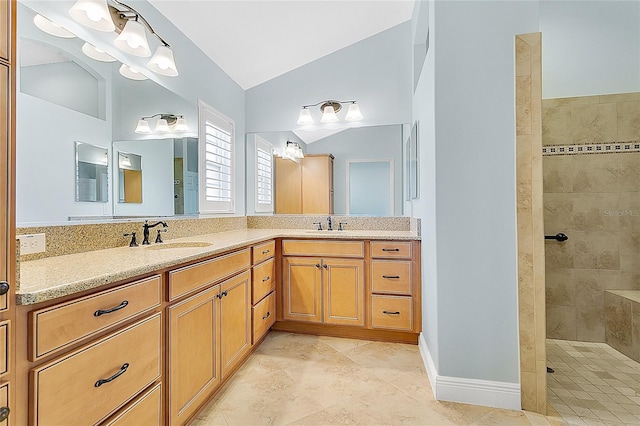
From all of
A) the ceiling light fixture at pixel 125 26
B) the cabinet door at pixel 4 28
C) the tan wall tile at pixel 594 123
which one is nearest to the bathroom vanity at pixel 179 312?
the cabinet door at pixel 4 28

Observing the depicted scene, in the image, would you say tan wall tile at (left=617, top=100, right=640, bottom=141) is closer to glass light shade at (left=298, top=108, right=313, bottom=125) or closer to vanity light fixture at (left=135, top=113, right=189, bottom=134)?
glass light shade at (left=298, top=108, right=313, bottom=125)

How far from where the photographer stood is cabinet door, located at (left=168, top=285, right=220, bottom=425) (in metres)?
1.41

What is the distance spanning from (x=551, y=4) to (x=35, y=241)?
3894 mm

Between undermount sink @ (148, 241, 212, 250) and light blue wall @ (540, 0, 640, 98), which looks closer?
undermount sink @ (148, 241, 212, 250)

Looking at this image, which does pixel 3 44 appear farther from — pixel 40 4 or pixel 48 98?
pixel 40 4

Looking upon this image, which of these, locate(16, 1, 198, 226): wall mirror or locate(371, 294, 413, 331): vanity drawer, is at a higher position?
locate(16, 1, 198, 226): wall mirror

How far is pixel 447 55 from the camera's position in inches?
71.3

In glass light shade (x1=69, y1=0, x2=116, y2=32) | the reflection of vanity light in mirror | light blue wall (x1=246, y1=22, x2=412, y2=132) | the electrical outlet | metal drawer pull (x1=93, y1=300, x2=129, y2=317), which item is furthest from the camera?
light blue wall (x1=246, y1=22, x2=412, y2=132)

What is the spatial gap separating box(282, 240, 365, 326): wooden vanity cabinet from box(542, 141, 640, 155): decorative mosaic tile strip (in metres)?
1.75

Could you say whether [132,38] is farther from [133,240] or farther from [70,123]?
[133,240]

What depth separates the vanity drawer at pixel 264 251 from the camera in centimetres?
232

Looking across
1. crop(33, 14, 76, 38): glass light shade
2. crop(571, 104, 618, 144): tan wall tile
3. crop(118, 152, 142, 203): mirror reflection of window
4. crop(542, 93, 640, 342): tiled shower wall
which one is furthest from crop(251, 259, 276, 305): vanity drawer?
crop(571, 104, 618, 144): tan wall tile

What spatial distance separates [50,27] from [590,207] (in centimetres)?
366

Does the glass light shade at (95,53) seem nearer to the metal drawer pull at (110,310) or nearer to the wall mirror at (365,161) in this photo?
the metal drawer pull at (110,310)
